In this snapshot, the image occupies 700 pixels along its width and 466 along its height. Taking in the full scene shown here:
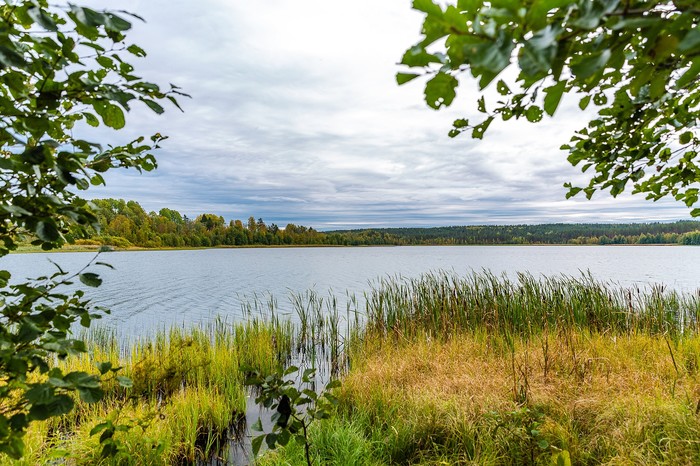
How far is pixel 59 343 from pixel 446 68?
1.41 m

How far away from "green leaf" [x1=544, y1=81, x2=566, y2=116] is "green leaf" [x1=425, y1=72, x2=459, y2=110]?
229 mm

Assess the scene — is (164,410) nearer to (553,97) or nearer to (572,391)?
(572,391)

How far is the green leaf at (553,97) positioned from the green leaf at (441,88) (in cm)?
23

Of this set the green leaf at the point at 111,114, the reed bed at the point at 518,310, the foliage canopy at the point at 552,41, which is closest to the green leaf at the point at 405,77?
the foliage canopy at the point at 552,41

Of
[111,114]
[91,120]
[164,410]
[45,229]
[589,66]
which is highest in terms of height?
[91,120]

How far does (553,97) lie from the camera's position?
0.89 m

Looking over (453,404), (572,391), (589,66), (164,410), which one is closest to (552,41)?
(589,66)

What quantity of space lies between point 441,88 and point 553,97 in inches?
11.0

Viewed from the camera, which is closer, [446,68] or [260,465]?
[446,68]

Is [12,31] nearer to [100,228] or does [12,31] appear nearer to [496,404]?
[100,228]

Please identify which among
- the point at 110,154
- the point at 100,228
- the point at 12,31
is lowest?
the point at 100,228

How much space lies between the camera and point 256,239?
2995 inches

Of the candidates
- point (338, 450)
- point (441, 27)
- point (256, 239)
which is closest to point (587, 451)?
point (338, 450)

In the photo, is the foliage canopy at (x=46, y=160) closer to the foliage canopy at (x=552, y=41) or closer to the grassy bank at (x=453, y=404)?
the foliage canopy at (x=552, y=41)
